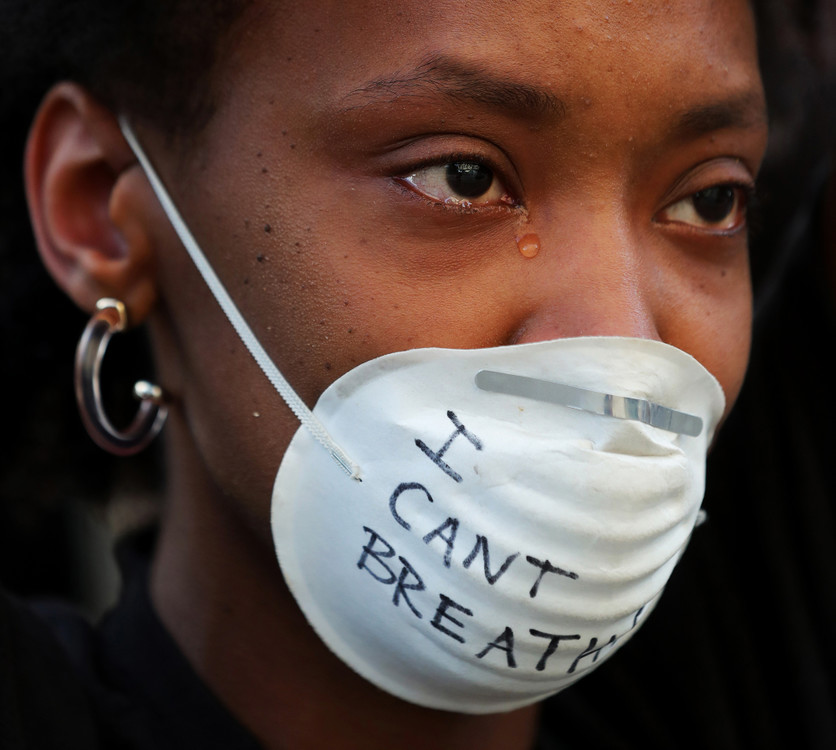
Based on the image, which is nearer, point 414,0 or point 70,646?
point 414,0

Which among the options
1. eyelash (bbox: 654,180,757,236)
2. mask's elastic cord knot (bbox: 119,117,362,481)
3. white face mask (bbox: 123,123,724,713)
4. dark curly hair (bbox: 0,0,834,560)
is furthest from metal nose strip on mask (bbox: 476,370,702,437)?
dark curly hair (bbox: 0,0,834,560)

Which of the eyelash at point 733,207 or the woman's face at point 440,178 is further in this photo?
the eyelash at point 733,207

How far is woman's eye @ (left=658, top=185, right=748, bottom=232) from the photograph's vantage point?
1.28m

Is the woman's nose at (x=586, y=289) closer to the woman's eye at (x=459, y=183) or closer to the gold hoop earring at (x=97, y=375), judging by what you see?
the woman's eye at (x=459, y=183)

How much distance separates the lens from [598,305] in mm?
1101

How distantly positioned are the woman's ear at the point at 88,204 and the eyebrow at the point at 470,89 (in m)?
0.39

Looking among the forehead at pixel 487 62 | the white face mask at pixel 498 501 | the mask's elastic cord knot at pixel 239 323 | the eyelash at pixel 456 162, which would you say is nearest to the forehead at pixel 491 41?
the forehead at pixel 487 62

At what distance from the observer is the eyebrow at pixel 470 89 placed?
3.57ft

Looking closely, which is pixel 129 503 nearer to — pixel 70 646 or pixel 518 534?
pixel 70 646

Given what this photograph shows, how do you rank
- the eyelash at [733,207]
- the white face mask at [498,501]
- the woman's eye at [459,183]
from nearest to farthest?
1. the white face mask at [498,501]
2. the woman's eye at [459,183]
3. the eyelash at [733,207]

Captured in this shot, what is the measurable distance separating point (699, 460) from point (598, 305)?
228mm

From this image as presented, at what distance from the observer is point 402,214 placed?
1145 millimetres

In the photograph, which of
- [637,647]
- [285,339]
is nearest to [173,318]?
[285,339]

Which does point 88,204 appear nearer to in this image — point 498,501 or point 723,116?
point 498,501
